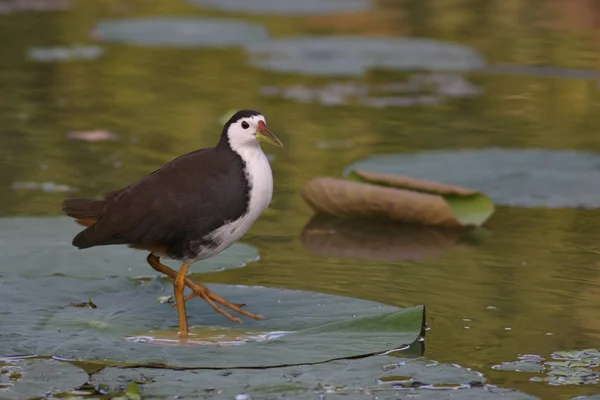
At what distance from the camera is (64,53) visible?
11258mm

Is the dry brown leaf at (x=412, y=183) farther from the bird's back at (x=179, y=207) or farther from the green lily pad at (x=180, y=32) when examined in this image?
the green lily pad at (x=180, y=32)

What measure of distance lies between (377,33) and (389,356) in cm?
847

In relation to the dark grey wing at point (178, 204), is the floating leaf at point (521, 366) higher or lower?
lower

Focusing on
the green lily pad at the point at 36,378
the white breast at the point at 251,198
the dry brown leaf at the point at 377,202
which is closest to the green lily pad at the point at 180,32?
the dry brown leaf at the point at 377,202

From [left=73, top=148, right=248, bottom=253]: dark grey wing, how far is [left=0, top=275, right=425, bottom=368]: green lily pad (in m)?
0.27

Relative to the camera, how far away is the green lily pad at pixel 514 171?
21.7 feet

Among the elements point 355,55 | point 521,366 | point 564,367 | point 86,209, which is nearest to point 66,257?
point 86,209

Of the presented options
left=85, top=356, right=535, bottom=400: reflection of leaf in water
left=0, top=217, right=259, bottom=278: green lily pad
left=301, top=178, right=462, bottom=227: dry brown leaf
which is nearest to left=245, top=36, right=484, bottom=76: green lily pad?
left=301, top=178, right=462, bottom=227: dry brown leaf

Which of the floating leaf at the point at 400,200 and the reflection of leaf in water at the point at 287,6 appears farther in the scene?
the reflection of leaf in water at the point at 287,6

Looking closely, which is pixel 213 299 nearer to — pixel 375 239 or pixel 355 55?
pixel 375 239

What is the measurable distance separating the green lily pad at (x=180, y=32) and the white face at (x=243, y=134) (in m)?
6.90

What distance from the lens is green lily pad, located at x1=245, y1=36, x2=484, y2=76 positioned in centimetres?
1049

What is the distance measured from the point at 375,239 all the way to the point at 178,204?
6.08 ft

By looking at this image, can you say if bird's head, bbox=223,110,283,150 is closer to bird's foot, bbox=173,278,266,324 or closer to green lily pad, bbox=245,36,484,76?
bird's foot, bbox=173,278,266,324
